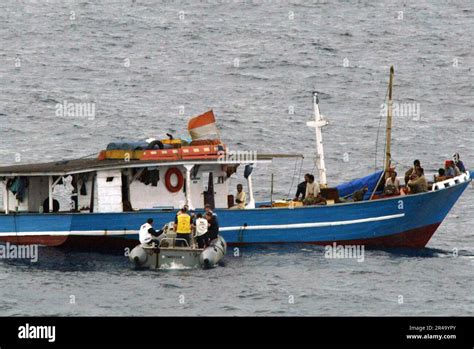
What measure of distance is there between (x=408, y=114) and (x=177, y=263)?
141 feet

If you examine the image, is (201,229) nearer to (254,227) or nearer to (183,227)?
(183,227)

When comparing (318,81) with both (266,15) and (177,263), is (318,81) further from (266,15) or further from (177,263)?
(177,263)

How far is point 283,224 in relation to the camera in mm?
58156

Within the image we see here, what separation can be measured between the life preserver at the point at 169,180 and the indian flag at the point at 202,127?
168cm

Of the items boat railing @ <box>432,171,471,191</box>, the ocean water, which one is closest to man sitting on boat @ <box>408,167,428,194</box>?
boat railing @ <box>432,171,471,191</box>

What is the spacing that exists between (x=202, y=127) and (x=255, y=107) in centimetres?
3671

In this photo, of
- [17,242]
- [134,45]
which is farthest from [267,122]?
[17,242]

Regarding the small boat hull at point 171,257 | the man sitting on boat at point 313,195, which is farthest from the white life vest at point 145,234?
the man sitting on boat at point 313,195

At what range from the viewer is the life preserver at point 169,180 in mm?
59281

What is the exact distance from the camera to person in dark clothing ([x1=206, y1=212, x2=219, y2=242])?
55.1 meters

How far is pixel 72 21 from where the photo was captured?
413ft

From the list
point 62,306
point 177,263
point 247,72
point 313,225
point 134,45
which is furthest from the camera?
point 134,45

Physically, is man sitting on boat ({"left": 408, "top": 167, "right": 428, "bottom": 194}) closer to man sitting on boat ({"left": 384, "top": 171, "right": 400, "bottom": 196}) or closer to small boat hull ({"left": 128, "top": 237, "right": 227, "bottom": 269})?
man sitting on boat ({"left": 384, "top": 171, "right": 400, "bottom": 196})
